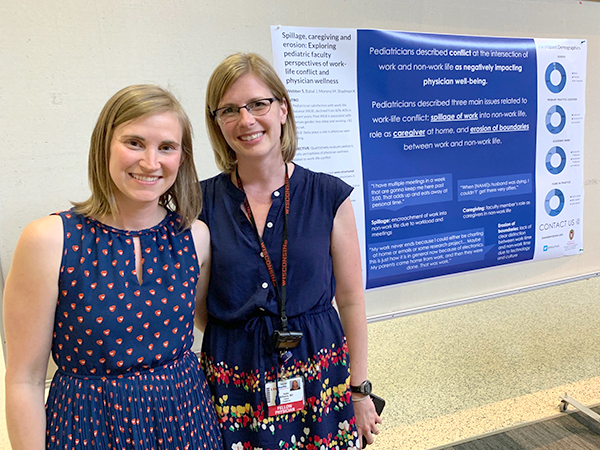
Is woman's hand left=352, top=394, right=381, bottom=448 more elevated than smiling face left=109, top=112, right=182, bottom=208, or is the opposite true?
smiling face left=109, top=112, right=182, bottom=208

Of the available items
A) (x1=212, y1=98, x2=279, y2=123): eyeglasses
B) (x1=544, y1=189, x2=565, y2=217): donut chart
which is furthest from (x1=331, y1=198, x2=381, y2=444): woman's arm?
(x1=544, y1=189, x2=565, y2=217): donut chart

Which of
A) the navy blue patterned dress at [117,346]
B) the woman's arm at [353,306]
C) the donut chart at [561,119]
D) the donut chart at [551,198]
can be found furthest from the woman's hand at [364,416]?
the donut chart at [561,119]

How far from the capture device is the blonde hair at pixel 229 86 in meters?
1.19

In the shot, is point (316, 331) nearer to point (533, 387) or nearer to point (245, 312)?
point (245, 312)

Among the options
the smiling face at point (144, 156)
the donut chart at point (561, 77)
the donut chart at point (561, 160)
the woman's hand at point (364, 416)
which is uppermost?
the donut chart at point (561, 77)

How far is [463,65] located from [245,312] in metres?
1.63

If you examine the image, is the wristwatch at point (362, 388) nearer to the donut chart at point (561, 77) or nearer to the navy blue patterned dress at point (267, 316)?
the navy blue patterned dress at point (267, 316)

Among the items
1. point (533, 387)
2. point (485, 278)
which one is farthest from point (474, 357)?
point (485, 278)

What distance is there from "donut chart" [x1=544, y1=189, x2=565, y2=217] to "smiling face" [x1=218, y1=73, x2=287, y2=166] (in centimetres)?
182

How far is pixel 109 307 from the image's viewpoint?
1.04 meters

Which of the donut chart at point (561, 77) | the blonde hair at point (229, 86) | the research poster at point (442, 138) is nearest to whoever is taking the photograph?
the blonde hair at point (229, 86)

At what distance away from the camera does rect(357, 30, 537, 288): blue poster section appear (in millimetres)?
2053

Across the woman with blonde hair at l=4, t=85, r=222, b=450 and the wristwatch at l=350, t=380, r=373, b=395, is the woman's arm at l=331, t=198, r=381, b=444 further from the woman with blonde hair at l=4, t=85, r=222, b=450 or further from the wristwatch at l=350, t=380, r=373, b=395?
the woman with blonde hair at l=4, t=85, r=222, b=450

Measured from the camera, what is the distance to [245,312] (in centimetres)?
122
